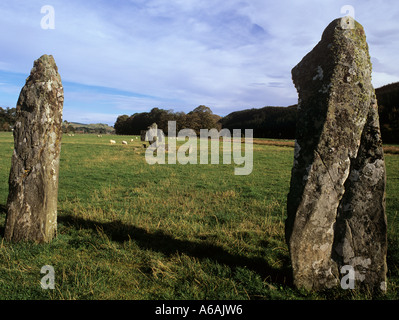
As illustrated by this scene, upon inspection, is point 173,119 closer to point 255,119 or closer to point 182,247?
point 255,119

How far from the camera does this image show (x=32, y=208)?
21.8 ft

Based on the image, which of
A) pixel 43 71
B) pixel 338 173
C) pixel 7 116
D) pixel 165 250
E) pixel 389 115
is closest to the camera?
pixel 338 173

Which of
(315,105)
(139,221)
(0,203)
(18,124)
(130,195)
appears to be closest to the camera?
(315,105)

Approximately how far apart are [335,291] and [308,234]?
3.89 feet

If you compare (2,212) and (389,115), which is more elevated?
(389,115)

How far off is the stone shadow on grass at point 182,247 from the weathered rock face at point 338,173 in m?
0.71

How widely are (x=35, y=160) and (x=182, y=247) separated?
13.2ft

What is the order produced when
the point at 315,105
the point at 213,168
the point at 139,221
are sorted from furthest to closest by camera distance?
the point at 213,168, the point at 139,221, the point at 315,105

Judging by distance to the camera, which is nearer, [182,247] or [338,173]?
[338,173]

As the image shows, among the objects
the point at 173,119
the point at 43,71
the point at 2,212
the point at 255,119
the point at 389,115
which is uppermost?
the point at 255,119

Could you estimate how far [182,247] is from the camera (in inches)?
260

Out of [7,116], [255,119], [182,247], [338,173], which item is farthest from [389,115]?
[7,116]
